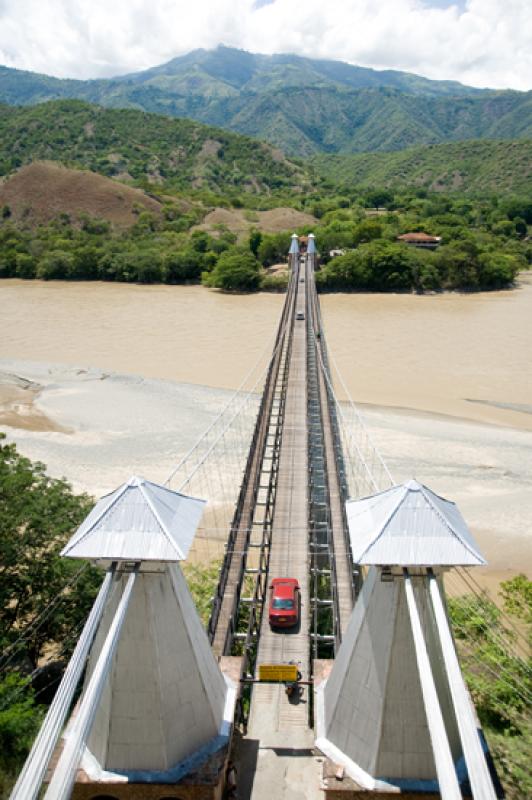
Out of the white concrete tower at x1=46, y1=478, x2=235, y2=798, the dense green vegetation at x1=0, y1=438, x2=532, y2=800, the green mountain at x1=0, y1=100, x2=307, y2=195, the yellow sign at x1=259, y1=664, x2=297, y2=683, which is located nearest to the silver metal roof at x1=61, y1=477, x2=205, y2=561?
the white concrete tower at x1=46, y1=478, x2=235, y2=798

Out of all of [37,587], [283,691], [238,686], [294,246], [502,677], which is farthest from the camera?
[294,246]

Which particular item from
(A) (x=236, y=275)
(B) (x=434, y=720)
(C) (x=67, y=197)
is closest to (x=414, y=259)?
(A) (x=236, y=275)

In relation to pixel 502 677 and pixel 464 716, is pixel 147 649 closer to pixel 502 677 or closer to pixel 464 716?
pixel 464 716

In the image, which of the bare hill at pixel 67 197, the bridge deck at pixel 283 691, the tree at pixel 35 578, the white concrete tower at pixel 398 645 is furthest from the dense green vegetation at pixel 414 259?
the white concrete tower at pixel 398 645

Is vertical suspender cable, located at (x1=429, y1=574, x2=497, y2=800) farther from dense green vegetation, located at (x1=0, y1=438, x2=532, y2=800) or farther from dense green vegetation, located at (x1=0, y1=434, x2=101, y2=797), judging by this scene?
dense green vegetation, located at (x1=0, y1=434, x2=101, y2=797)

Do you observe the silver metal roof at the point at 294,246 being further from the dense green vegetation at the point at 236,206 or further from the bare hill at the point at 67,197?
the bare hill at the point at 67,197

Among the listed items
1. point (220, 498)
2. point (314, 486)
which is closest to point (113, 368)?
point (220, 498)

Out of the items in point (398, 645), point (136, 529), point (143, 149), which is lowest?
point (398, 645)
